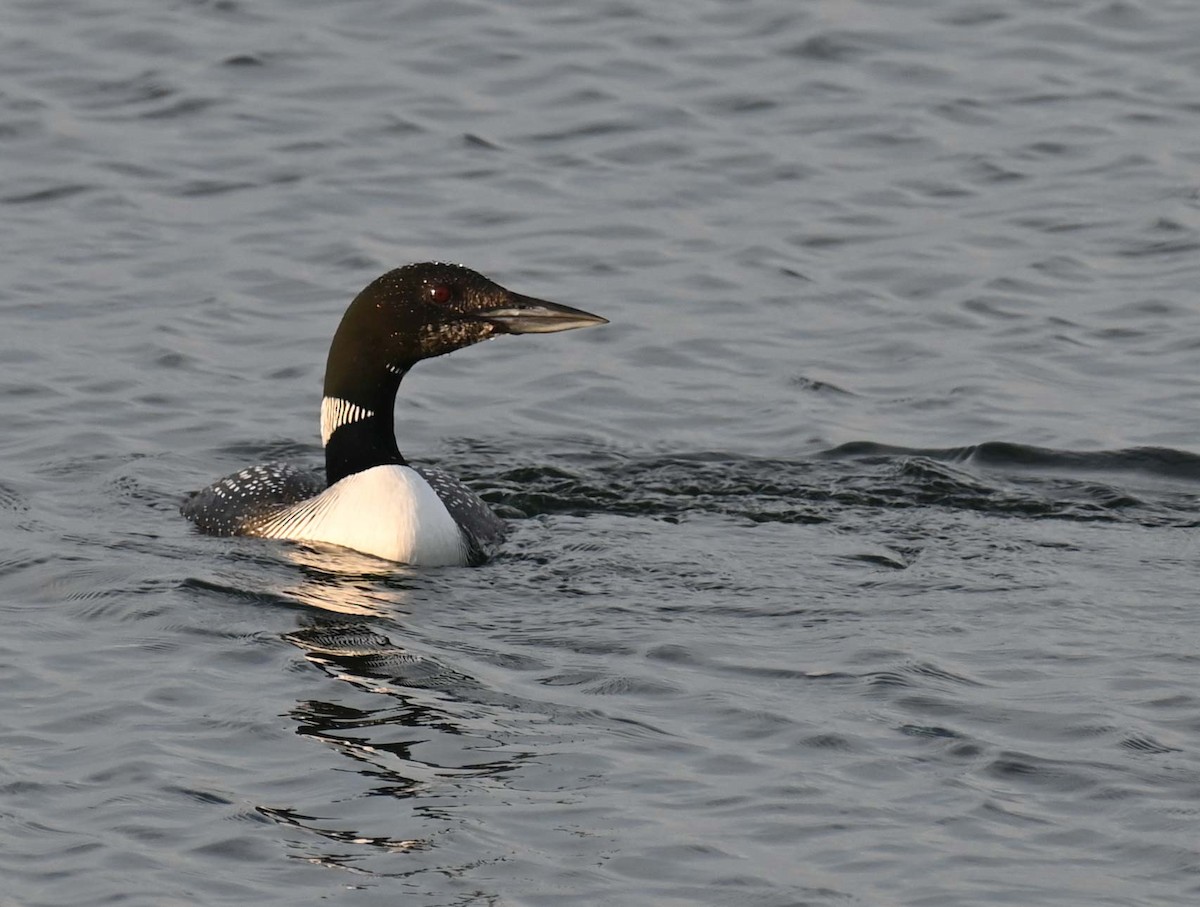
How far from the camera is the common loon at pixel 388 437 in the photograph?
8414 mm

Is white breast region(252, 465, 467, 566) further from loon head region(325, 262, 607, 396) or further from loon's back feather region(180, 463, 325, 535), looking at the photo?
loon head region(325, 262, 607, 396)

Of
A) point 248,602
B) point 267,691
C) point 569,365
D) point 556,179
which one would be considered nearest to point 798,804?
point 267,691

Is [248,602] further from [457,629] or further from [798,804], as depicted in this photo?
[798,804]

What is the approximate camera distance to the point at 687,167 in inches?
503

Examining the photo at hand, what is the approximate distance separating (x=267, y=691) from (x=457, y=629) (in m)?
0.80

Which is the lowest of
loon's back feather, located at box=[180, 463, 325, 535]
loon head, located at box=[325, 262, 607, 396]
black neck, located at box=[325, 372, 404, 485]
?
loon's back feather, located at box=[180, 463, 325, 535]

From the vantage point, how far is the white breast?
8.38 m

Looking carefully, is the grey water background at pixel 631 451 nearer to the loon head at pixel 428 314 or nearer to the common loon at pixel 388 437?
the common loon at pixel 388 437

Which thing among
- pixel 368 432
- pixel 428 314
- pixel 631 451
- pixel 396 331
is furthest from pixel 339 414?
pixel 631 451

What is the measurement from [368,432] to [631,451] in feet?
4.58

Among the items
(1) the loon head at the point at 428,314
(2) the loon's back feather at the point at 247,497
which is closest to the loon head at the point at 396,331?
(1) the loon head at the point at 428,314

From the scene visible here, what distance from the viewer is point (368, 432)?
8.64 metres

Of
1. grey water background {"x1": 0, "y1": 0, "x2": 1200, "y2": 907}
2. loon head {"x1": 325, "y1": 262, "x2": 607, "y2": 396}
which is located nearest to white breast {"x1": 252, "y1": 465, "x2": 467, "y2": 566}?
grey water background {"x1": 0, "y1": 0, "x2": 1200, "y2": 907}

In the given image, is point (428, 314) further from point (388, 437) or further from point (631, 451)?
point (631, 451)
